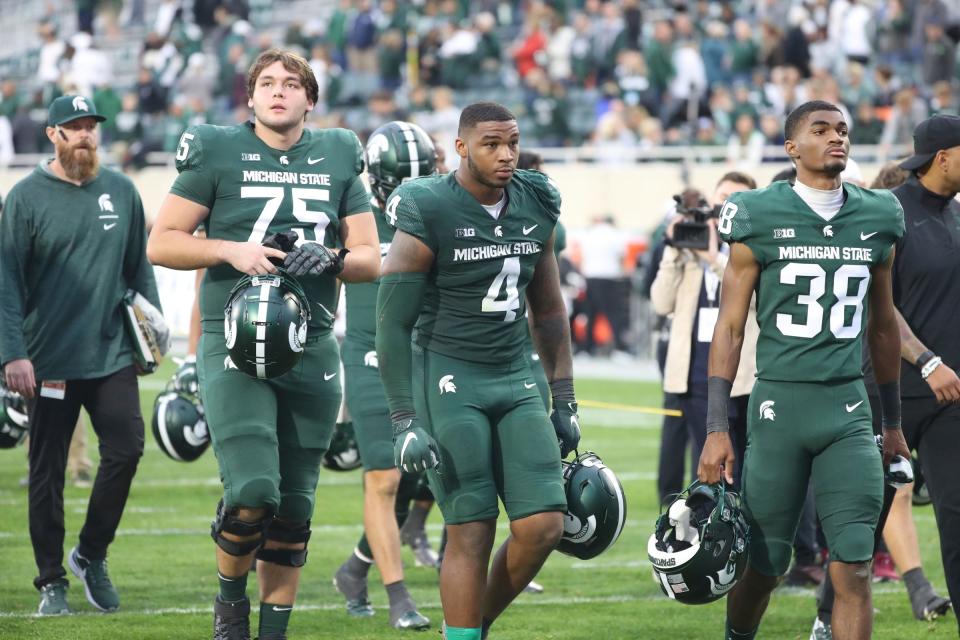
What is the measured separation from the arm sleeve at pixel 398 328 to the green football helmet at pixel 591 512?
629 mm

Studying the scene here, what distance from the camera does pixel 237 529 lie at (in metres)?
5.79

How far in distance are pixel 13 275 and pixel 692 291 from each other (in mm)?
3674

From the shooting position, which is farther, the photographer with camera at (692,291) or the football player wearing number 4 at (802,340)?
the photographer with camera at (692,291)

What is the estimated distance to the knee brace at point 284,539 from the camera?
6102 mm

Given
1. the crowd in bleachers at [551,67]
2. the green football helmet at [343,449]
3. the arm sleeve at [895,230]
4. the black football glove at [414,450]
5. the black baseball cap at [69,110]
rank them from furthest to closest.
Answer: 1. the crowd in bleachers at [551,67]
2. the green football helmet at [343,449]
3. the black baseball cap at [69,110]
4. the arm sleeve at [895,230]
5. the black football glove at [414,450]

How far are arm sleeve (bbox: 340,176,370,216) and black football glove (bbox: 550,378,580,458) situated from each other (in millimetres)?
991

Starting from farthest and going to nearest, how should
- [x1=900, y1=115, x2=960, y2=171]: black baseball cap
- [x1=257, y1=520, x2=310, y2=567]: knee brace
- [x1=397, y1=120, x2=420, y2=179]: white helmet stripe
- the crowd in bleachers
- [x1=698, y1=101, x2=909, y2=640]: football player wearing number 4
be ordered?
1. the crowd in bleachers
2. [x1=397, y1=120, x2=420, y2=179]: white helmet stripe
3. [x1=900, y1=115, x2=960, y2=171]: black baseball cap
4. [x1=257, y1=520, x2=310, y2=567]: knee brace
5. [x1=698, y1=101, x2=909, y2=640]: football player wearing number 4

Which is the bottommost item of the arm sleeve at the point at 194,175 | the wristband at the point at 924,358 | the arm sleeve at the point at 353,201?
the wristband at the point at 924,358

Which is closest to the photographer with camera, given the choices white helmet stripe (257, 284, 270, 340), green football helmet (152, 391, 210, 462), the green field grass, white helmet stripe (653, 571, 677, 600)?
the green field grass

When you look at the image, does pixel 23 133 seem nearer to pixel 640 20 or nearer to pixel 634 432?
pixel 640 20

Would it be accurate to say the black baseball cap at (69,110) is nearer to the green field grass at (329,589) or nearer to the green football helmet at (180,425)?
the green football helmet at (180,425)

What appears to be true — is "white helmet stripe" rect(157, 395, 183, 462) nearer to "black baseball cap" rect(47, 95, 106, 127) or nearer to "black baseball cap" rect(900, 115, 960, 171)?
"black baseball cap" rect(47, 95, 106, 127)

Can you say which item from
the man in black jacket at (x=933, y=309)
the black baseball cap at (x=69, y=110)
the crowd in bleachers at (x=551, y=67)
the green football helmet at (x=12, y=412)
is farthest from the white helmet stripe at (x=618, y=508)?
the crowd in bleachers at (x=551, y=67)

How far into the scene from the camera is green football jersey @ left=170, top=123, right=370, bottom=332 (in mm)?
5867
